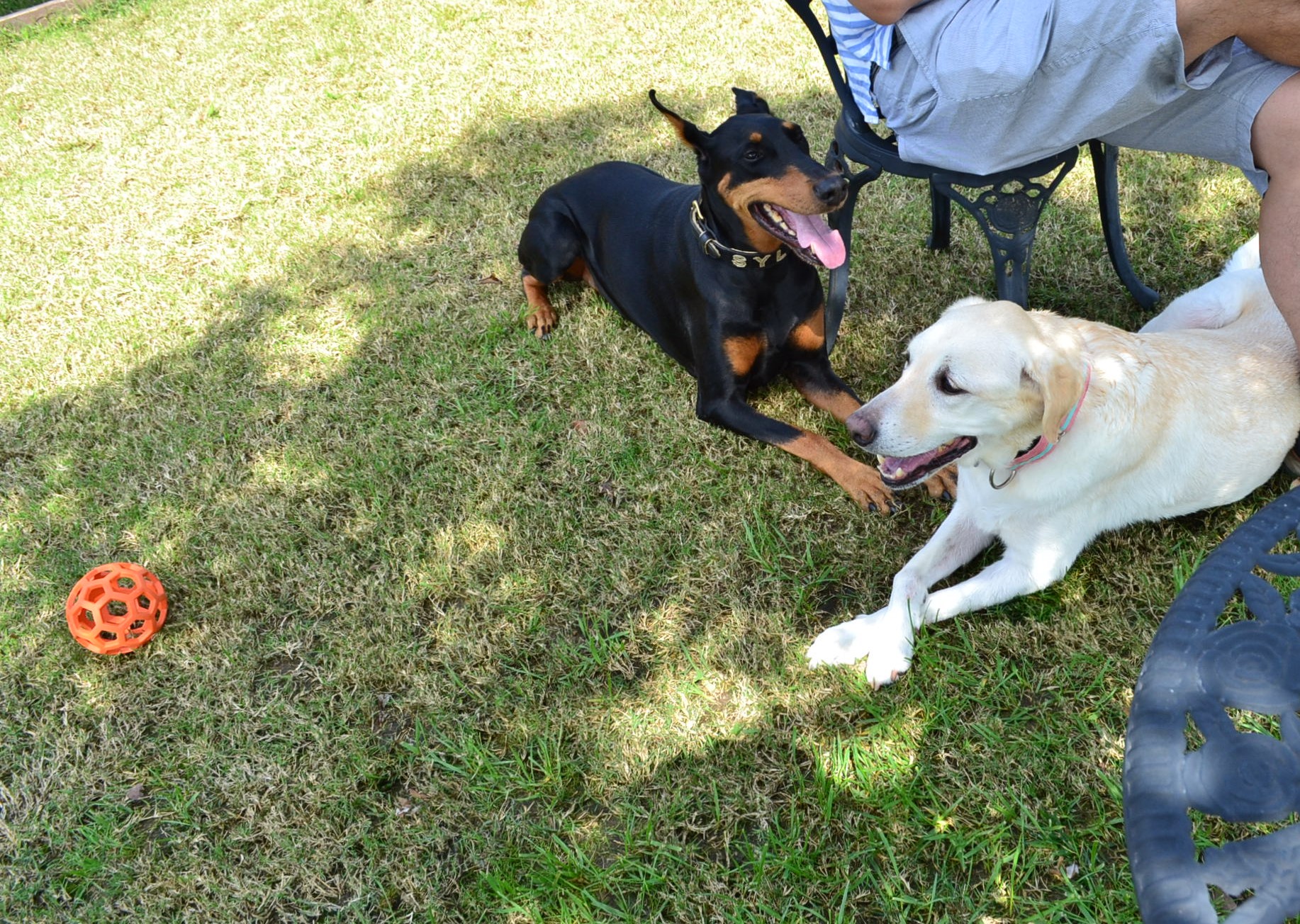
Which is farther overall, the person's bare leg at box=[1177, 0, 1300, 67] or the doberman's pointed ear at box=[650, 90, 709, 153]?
the doberman's pointed ear at box=[650, 90, 709, 153]

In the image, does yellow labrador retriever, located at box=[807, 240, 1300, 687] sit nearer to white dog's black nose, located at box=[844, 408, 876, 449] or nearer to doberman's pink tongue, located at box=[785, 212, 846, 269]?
white dog's black nose, located at box=[844, 408, 876, 449]

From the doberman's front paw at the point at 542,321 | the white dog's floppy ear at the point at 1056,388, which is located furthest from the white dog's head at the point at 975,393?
the doberman's front paw at the point at 542,321

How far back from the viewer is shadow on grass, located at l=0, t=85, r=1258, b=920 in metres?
2.03

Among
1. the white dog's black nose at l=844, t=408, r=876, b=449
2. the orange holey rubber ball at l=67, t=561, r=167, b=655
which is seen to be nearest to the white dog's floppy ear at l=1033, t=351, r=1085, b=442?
the white dog's black nose at l=844, t=408, r=876, b=449

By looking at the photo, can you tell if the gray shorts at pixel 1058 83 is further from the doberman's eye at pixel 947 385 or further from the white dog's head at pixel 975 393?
the doberman's eye at pixel 947 385

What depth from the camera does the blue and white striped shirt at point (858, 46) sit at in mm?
2445

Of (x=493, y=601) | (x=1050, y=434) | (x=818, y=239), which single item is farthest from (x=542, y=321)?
(x=1050, y=434)

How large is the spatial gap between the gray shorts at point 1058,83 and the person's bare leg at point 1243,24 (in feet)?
0.14

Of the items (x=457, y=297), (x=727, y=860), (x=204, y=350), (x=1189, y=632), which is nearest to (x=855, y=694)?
(x=727, y=860)

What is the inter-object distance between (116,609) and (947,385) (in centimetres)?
263

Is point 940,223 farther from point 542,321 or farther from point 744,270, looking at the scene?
point 542,321

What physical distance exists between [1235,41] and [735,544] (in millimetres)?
1888

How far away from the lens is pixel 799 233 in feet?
9.11

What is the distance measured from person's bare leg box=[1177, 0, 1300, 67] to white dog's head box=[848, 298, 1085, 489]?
2.37 ft
